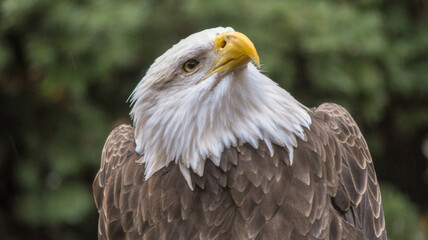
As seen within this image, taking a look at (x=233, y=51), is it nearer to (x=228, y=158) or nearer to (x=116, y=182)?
(x=228, y=158)

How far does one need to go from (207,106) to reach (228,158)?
0.28 meters

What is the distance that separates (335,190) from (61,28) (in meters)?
3.11

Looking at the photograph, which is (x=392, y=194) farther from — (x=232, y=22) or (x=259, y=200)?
(x=259, y=200)

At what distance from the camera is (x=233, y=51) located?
9.67ft

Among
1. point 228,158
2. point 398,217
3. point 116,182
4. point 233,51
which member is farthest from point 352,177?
point 398,217

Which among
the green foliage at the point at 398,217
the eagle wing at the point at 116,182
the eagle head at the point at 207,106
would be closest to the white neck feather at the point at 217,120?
the eagle head at the point at 207,106

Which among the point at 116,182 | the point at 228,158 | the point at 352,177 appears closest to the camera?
the point at 228,158

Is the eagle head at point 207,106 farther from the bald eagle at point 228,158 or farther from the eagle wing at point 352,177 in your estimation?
the eagle wing at point 352,177

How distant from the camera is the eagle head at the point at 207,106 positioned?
3.06 meters

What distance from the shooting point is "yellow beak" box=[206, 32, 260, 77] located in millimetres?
2916

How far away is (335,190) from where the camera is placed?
3.28 metres

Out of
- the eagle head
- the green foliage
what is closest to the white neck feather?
the eagle head

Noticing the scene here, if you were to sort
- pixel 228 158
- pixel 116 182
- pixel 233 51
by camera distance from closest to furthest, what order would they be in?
pixel 233 51 < pixel 228 158 < pixel 116 182

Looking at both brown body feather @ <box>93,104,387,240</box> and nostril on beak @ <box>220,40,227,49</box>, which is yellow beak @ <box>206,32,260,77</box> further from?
brown body feather @ <box>93,104,387,240</box>
